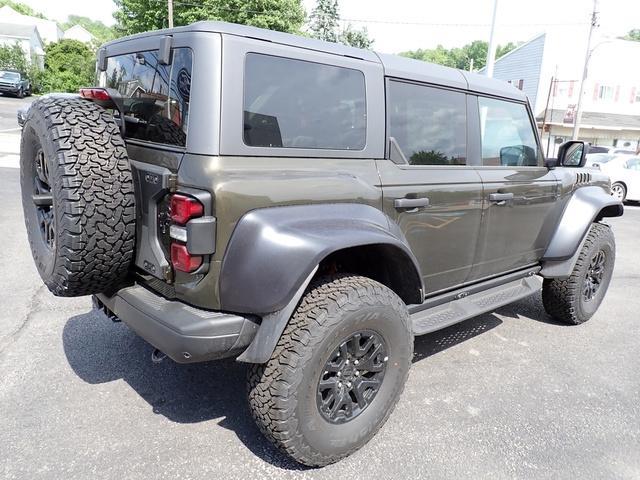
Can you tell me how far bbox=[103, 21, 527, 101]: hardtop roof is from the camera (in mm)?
2246

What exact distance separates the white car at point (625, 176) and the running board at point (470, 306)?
1142cm

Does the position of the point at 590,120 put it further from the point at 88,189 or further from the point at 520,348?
the point at 88,189

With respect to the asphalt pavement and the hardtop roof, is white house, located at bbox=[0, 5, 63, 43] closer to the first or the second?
the asphalt pavement

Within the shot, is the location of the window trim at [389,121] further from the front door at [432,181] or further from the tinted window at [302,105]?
the tinted window at [302,105]

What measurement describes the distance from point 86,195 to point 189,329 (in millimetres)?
742

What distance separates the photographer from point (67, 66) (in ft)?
122

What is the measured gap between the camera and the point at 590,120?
31.1 metres

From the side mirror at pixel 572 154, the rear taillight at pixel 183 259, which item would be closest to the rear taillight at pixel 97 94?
the rear taillight at pixel 183 259

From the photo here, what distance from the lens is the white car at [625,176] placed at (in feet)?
44.2

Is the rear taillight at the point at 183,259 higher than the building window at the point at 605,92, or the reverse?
the building window at the point at 605,92

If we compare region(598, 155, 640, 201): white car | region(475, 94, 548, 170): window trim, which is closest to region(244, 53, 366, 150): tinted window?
region(475, 94, 548, 170): window trim

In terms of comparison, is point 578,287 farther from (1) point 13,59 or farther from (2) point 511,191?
(1) point 13,59

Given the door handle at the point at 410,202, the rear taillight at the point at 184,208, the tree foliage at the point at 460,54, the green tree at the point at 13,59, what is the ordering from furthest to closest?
the tree foliage at the point at 460,54 → the green tree at the point at 13,59 → the door handle at the point at 410,202 → the rear taillight at the point at 184,208

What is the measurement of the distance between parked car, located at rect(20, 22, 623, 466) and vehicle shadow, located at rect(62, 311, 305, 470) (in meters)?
0.49
